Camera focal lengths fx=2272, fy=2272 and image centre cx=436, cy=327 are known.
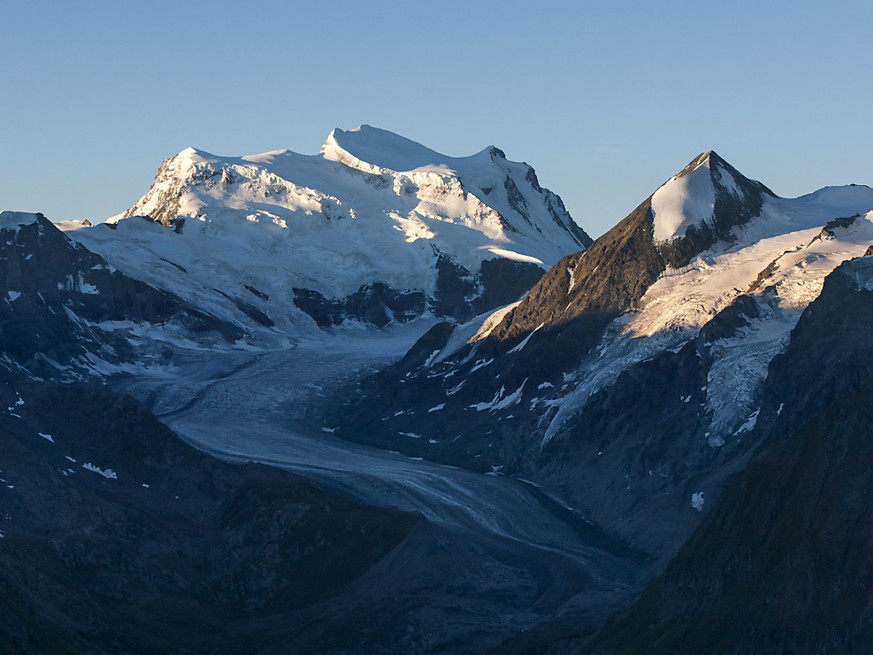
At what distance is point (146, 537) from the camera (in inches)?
6206

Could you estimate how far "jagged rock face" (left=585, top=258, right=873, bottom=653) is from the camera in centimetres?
11188

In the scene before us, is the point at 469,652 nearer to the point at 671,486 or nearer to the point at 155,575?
the point at 155,575

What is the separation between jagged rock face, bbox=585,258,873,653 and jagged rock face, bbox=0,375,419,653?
29803 mm

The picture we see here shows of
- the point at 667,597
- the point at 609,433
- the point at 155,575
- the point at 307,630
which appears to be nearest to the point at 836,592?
the point at 667,597

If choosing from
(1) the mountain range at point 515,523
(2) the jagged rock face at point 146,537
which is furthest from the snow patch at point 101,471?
(1) the mountain range at point 515,523

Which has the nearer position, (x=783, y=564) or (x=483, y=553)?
(x=783, y=564)

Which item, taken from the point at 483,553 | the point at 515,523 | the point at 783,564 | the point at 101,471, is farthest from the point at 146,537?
the point at 783,564

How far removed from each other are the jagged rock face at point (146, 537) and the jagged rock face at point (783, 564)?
29.8 metres

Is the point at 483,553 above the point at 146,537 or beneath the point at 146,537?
above

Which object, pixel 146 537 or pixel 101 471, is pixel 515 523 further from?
pixel 101 471

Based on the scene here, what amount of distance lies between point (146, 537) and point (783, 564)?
5521cm

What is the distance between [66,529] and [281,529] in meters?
16.8

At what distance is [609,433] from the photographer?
634 feet

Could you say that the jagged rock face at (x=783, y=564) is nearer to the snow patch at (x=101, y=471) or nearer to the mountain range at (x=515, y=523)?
the mountain range at (x=515, y=523)
